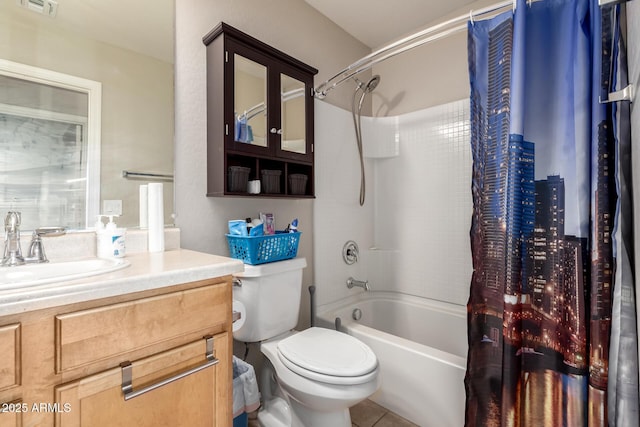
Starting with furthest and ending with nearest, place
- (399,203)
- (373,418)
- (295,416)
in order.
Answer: (399,203)
(373,418)
(295,416)

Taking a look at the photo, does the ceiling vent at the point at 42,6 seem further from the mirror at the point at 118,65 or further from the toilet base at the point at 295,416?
the toilet base at the point at 295,416

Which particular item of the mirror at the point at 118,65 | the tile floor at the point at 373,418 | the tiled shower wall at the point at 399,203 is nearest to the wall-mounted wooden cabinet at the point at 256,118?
the mirror at the point at 118,65

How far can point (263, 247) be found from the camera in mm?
1438

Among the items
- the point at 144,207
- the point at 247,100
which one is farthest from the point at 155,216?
the point at 247,100

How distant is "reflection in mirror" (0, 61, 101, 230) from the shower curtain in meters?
1.52

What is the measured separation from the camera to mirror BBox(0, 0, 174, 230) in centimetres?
106

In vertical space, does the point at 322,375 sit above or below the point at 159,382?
below

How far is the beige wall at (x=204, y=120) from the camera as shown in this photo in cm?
143

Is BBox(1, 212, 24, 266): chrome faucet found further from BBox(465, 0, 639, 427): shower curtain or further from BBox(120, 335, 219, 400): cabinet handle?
BBox(465, 0, 639, 427): shower curtain

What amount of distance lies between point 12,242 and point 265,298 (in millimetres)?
909

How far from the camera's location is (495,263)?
1146 mm

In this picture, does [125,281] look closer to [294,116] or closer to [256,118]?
[256,118]

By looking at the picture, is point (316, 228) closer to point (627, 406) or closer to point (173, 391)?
point (173, 391)

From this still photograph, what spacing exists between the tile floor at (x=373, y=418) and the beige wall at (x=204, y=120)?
0.60 meters
